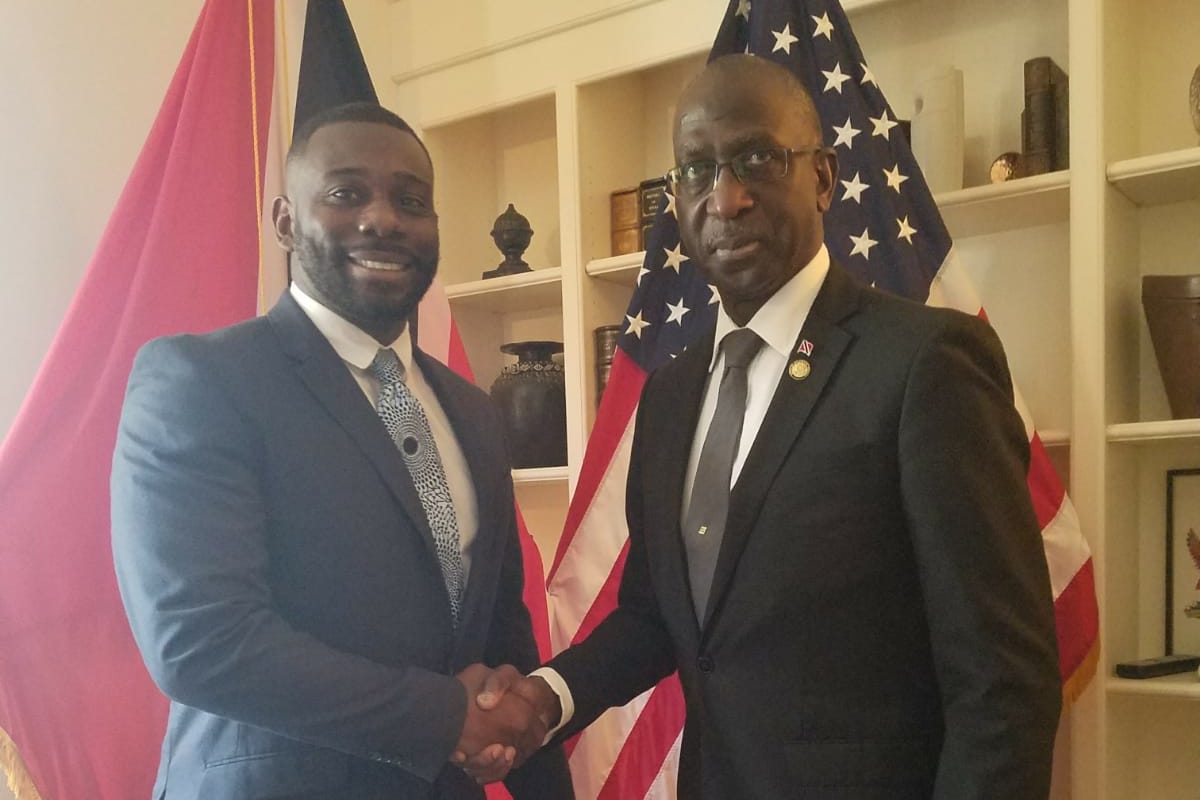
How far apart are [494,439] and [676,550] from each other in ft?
1.47

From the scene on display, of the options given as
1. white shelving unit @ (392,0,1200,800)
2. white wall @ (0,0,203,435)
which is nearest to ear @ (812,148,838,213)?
white shelving unit @ (392,0,1200,800)

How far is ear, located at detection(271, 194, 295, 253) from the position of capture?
170 centimetres

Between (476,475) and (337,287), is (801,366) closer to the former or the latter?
(476,475)

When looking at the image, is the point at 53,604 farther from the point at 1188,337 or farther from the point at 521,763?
the point at 1188,337

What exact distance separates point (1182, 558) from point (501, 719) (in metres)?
1.65

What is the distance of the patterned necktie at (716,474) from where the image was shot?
149 cm

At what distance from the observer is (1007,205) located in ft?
7.89

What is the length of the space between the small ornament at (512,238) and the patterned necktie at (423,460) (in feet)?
4.92

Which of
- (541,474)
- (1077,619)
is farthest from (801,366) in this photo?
(541,474)

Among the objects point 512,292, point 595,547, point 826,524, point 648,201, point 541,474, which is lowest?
point 595,547

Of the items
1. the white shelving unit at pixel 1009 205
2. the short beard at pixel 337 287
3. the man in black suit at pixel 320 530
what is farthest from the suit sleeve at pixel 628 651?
the white shelving unit at pixel 1009 205

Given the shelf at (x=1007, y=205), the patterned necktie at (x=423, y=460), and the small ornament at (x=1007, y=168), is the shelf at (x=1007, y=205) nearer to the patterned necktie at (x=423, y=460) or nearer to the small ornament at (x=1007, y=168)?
the small ornament at (x=1007, y=168)

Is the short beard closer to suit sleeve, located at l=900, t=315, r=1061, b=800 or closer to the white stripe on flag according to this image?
suit sleeve, located at l=900, t=315, r=1061, b=800

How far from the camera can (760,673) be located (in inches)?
55.5
